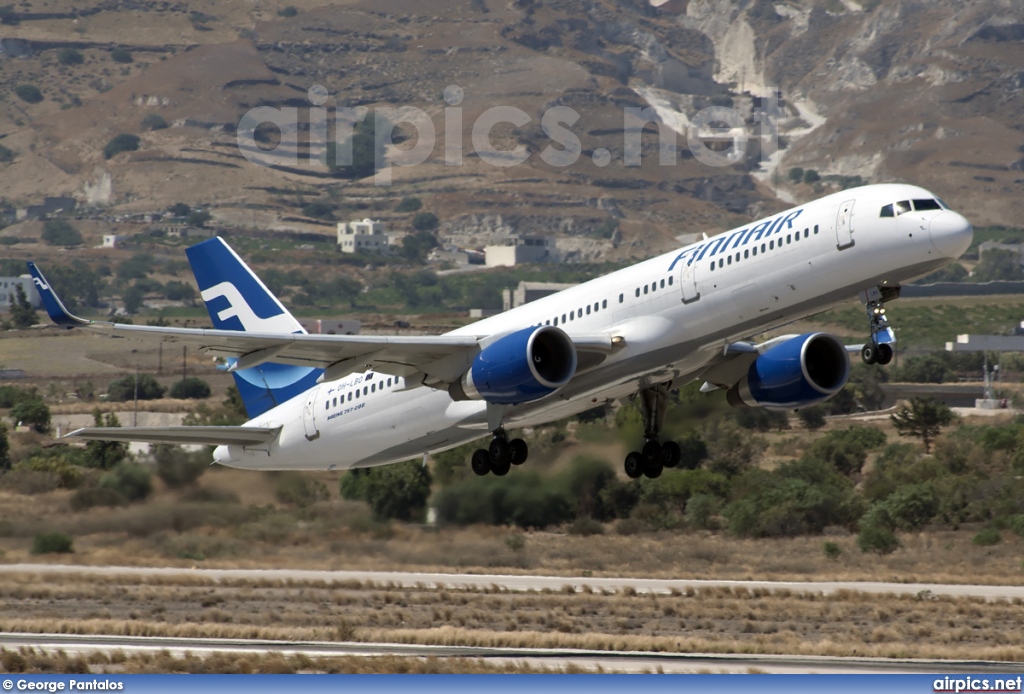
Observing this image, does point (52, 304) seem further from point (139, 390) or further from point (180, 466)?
point (139, 390)

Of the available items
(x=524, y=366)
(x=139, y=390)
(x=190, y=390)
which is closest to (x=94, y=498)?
(x=524, y=366)

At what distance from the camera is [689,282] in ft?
119

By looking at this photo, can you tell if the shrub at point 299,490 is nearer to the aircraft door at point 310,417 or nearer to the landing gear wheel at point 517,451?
the aircraft door at point 310,417

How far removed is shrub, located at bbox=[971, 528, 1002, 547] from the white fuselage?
3173 cm

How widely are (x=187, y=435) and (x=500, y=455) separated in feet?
29.0

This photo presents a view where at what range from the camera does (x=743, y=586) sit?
187ft

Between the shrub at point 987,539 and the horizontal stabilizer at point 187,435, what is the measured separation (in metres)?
36.2

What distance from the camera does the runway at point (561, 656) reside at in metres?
37.1

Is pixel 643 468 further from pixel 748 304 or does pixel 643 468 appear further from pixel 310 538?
pixel 310 538

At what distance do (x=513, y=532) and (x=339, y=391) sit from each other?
16.6 metres

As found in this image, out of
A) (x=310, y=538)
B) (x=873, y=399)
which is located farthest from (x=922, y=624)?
(x=873, y=399)

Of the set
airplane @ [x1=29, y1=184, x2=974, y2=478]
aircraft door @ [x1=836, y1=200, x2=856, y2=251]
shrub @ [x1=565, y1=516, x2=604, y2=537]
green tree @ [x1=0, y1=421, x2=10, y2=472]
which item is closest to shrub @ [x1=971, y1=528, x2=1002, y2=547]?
shrub @ [x1=565, y1=516, x2=604, y2=537]

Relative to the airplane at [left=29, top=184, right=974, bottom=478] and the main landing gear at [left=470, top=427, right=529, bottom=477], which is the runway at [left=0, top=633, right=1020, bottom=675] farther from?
the airplane at [left=29, top=184, right=974, bottom=478]

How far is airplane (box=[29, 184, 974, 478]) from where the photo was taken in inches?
1361
